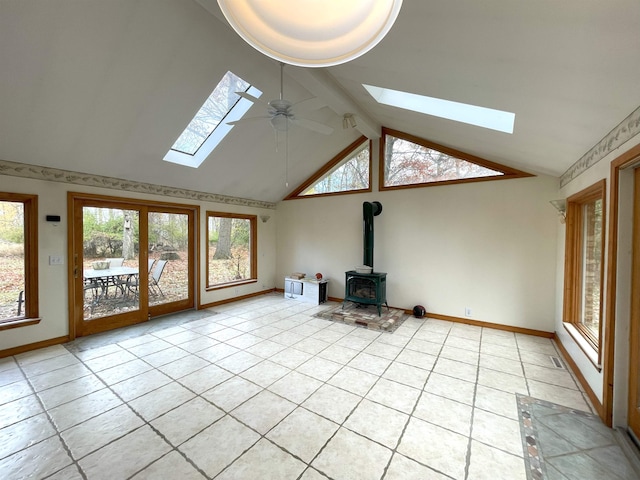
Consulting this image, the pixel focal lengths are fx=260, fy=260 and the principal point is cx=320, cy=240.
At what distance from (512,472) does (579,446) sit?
667 mm

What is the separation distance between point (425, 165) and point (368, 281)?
236 centimetres

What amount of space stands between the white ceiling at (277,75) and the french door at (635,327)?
68 cm

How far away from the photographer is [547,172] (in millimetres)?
3604

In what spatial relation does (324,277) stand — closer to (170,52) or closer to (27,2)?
(170,52)

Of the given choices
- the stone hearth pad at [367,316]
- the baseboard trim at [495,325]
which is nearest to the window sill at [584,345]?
the baseboard trim at [495,325]

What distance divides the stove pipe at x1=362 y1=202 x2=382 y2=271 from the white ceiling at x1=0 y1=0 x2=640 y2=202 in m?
1.48

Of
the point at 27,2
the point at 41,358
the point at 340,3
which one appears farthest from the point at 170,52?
the point at 41,358

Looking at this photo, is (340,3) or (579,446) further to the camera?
(579,446)

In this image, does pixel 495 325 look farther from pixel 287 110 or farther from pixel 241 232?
pixel 241 232

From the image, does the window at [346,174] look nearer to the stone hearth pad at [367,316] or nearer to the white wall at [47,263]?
the stone hearth pad at [367,316]

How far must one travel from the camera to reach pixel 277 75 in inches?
131

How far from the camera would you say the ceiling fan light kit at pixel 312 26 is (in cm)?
73

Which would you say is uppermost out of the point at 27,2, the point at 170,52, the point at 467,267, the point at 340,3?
the point at 170,52

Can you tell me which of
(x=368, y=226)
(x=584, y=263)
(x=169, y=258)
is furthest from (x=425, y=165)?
(x=169, y=258)
